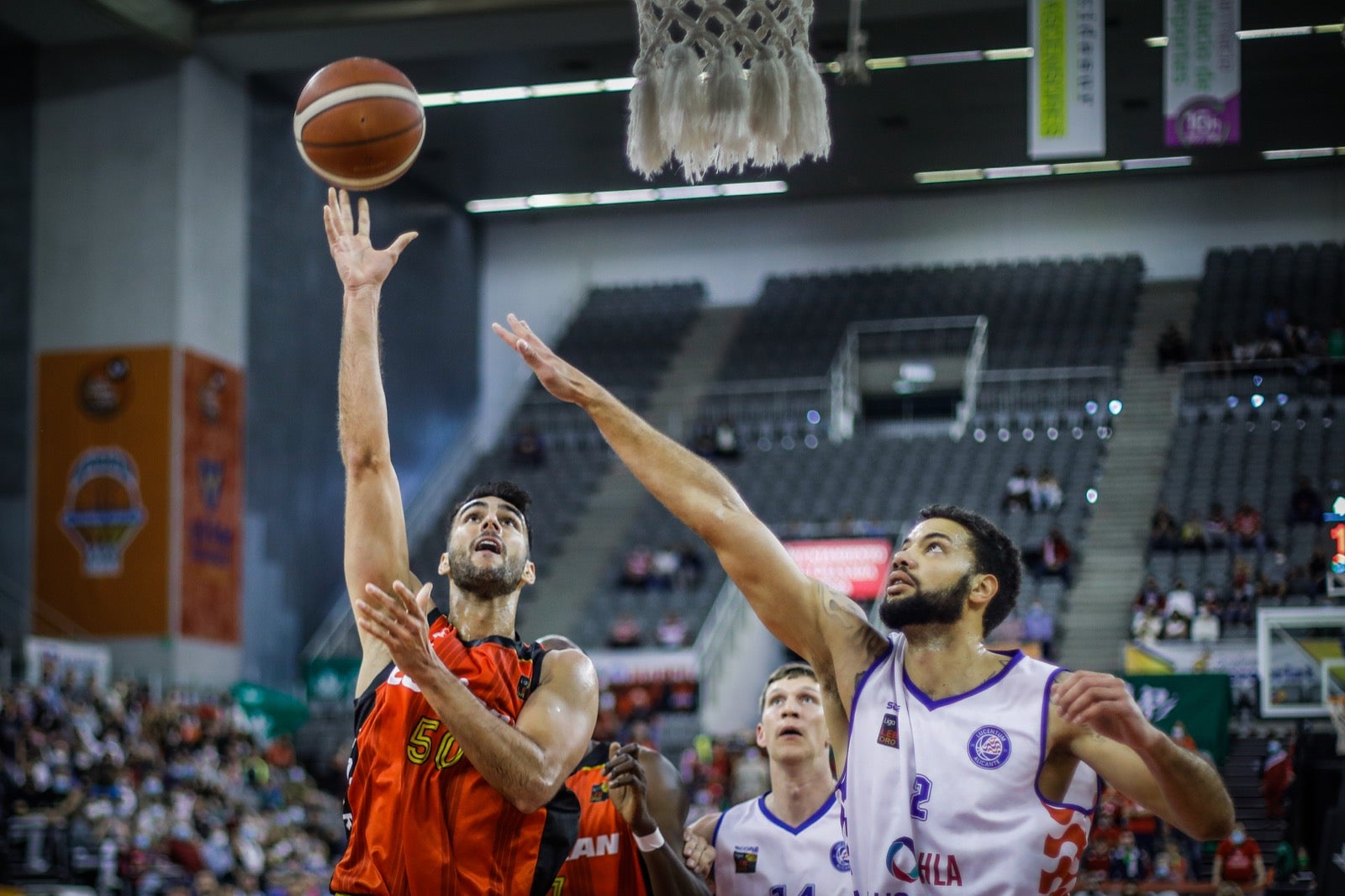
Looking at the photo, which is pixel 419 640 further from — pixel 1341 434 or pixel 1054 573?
pixel 1341 434

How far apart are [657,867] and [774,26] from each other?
3.26 m

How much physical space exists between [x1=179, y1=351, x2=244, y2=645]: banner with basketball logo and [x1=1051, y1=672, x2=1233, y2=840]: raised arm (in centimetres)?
1739

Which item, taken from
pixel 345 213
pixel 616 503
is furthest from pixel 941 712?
pixel 616 503

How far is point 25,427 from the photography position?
20.3 m

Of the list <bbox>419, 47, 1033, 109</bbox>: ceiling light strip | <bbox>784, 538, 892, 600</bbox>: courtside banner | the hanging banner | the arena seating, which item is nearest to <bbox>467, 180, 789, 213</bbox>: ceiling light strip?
<bbox>419, 47, 1033, 109</bbox>: ceiling light strip

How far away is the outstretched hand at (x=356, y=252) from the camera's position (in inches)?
186

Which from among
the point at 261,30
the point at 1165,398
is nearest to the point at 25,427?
the point at 261,30

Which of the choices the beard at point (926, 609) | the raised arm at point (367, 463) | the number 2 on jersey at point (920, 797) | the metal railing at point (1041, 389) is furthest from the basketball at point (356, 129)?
the metal railing at point (1041, 389)

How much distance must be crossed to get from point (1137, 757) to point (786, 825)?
1864mm

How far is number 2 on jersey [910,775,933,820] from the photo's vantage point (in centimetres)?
379

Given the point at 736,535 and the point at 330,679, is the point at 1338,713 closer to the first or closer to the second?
the point at 736,535

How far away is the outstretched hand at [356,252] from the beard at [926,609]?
177 cm

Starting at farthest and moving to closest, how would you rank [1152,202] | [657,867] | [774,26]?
[1152,202] → [774,26] → [657,867]

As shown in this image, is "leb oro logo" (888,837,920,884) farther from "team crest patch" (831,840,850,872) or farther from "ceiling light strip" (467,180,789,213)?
"ceiling light strip" (467,180,789,213)
